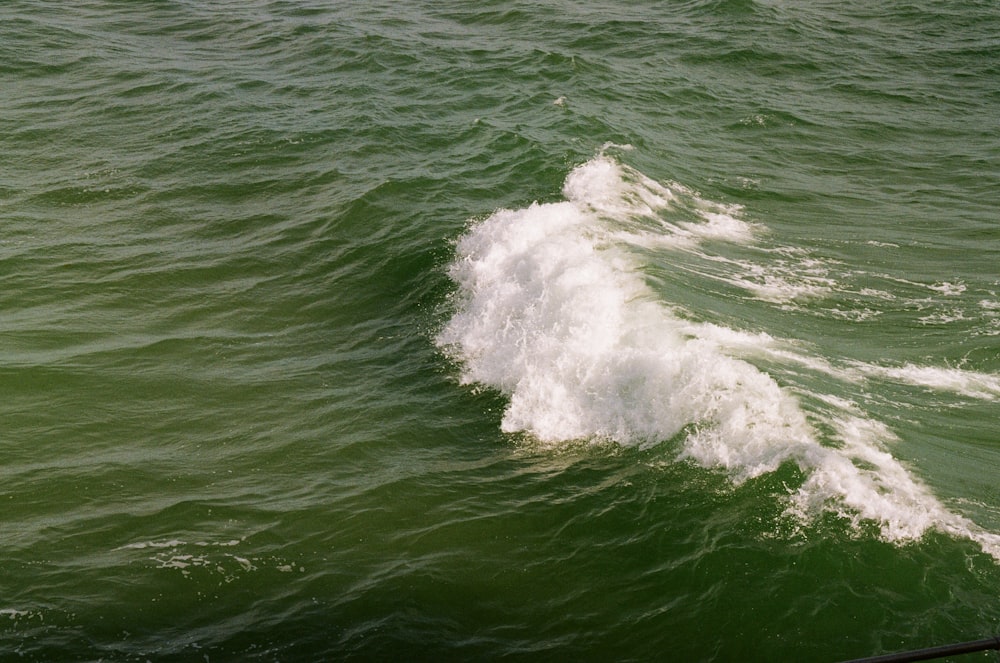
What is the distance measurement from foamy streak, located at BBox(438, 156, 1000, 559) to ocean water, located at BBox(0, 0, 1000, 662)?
0.14 ft

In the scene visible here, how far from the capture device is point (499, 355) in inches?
461

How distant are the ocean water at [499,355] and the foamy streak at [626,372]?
4cm

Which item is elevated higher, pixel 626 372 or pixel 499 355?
pixel 626 372

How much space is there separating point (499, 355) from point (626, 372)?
5.55 feet

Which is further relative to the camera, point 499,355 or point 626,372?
point 499,355

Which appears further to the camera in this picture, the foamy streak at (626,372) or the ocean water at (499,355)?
the foamy streak at (626,372)

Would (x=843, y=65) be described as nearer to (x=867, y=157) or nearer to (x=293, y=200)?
(x=867, y=157)

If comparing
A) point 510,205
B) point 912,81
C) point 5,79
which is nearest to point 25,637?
point 510,205

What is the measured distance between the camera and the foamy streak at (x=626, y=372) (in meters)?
8.82

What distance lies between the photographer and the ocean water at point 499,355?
26.3 ft

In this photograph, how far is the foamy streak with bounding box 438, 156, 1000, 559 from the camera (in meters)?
8.82

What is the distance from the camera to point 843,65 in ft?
74.6

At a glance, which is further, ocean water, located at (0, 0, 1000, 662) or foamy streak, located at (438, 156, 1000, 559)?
foamy streak, located at (438, 156, 1000, 559)

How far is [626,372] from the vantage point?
34.7ft
